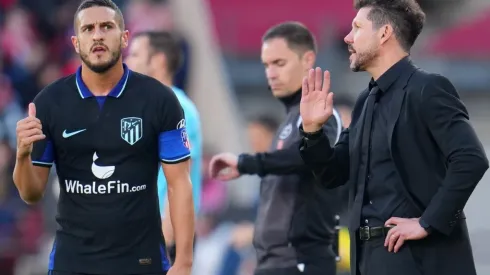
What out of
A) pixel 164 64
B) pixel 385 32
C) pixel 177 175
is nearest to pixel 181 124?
pixel 177 175

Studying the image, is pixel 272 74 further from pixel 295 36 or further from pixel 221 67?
pixel 221 67

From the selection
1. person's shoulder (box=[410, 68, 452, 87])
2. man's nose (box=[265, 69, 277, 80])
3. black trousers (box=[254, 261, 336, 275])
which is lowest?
black trousers (box=[254, 261, 336, 275])

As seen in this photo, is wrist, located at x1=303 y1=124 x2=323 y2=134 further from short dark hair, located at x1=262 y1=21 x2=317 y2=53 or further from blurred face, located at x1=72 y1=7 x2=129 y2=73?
short dark hair, located at x1=262 y1=21 x2=317 y2=53

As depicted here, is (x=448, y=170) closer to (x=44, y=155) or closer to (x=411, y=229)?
(x=411, y=229)

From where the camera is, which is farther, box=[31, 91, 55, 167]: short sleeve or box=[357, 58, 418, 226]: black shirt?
box=[31, 91, 55, 167]: short sleeve

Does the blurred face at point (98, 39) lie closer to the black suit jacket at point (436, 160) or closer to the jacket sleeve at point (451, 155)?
the black suit jacket at point (436, 160)

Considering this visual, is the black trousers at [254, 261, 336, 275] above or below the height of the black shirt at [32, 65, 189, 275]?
below

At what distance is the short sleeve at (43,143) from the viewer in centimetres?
494

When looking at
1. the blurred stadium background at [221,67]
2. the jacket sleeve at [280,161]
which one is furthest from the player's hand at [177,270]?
the blurred stadium background at [221,67]

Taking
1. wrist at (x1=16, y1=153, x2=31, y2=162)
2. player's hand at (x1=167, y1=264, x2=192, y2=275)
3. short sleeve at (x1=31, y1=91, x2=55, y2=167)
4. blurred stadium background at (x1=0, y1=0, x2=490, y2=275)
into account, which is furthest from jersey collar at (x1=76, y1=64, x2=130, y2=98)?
blurred stadium background at (x1=0, y1=0, x2=490, y2=275)

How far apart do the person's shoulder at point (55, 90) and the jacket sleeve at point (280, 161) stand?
122cm

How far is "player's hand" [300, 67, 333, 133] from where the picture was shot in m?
4.95

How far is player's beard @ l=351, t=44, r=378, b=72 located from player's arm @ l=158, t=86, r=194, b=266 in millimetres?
843

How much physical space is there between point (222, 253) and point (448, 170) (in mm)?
5358
